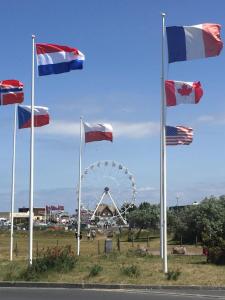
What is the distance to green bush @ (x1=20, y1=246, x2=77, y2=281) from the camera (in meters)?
22.1

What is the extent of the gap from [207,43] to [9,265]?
11910 millimetres

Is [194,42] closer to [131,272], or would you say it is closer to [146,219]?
[131,272]

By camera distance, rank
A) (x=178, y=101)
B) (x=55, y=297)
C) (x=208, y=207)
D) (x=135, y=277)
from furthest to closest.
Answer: (x=208, y=207), (x=178, y=101), (x=135, y=277), (x=55, y=297)

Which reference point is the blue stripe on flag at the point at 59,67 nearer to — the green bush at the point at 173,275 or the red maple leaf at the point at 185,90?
the red maple leaf at the point at 185,90

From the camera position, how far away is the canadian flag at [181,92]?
23672 millimetres

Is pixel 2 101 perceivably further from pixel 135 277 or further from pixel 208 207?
pixel 208 207

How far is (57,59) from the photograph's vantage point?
946 inches

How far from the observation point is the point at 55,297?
17.5m

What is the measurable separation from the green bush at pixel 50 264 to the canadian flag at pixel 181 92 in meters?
7.04

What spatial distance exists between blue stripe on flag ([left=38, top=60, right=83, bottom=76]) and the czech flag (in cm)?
551

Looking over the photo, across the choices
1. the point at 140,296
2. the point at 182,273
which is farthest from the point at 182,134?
the point at 140,296

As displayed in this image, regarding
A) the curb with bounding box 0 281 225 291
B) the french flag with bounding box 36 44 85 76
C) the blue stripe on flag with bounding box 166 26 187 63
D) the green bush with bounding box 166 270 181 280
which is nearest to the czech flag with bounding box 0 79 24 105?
the french flag with bounding box 36 44 85 76

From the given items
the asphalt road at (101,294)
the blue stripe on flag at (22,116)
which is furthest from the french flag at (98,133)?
the asphalt road at (101,294)

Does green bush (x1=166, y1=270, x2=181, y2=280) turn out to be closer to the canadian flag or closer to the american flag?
the american flag
